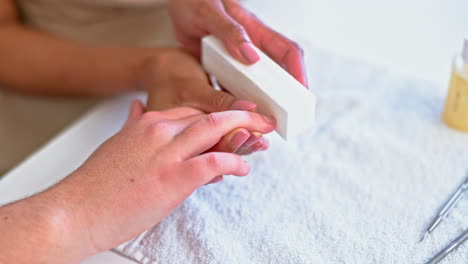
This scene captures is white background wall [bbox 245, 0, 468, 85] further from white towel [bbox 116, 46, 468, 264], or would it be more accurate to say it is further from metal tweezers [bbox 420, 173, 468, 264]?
metal tweezers [bbox 420, 173, 468, 264]

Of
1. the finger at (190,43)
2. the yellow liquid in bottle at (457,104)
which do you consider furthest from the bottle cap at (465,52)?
the finger at (190,43)

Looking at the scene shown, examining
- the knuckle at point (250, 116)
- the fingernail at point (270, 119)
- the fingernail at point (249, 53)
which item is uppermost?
the fingernail at point (249, 53)

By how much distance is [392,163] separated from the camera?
0.64 meters

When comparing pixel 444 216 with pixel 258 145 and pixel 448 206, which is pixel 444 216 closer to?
pixel 448 206

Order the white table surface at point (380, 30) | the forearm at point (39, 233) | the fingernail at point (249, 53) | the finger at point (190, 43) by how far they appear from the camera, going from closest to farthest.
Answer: the forearm at point (39, 233), the fingernail at point (249, 53), the finger at point (190, 43), the white table surface at point (380, 30)

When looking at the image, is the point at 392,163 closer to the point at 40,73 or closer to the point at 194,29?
the point at 194,29

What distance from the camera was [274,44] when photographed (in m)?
0.65

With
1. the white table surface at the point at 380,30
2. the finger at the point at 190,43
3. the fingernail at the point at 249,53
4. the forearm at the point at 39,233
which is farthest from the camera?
the white table surface at the point at 380,30

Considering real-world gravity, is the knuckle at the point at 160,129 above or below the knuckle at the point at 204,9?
below

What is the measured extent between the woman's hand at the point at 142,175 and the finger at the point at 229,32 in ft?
0.28

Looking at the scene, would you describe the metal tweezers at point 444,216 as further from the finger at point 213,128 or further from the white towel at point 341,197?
the finger at point 213,128

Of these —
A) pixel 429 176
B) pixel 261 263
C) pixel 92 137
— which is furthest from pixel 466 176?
pixel 92 137

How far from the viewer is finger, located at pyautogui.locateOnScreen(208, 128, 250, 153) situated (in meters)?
0.54

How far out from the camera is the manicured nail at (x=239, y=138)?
538 mm
